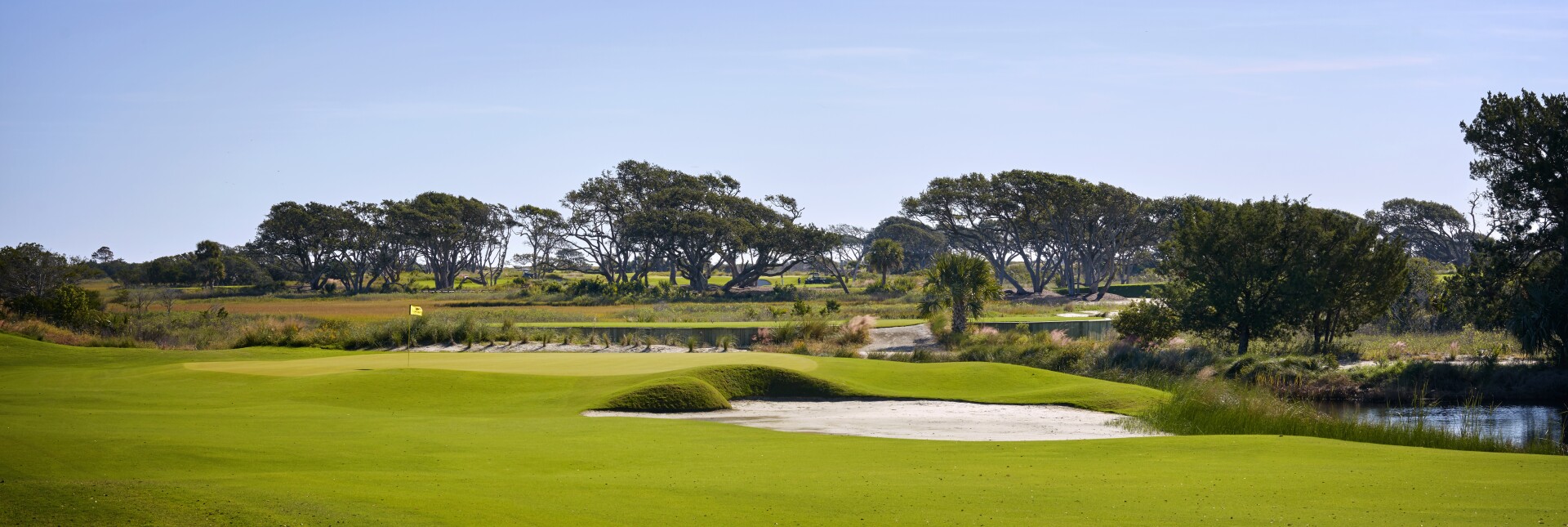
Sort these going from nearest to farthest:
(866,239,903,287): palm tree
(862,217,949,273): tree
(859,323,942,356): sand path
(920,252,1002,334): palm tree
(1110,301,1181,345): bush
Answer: (1110,301,1181,345): bush < (859,323,942,356): sand path < (920,252,1002,334): palm tree < (866,239,903,287): palm tree < (862,217,949,273): tree

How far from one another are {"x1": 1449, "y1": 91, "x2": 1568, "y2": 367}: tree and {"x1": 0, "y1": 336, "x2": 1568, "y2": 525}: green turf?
A: 835 inches

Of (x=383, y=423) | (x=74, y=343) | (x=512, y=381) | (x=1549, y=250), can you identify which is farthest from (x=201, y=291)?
(x=1549, y=250)

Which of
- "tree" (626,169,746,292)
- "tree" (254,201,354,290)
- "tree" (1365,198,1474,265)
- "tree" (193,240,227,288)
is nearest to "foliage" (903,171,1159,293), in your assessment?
"tree" (626,169,746,292)

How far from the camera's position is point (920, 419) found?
21688mm

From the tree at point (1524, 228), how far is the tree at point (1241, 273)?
5208 mm

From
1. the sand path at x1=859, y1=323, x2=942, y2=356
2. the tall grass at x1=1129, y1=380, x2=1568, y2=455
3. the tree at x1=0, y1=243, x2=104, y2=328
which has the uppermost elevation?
the tree at x1=0, y1=243, x2=104, y2=328

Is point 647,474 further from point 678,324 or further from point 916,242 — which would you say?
point 916,242

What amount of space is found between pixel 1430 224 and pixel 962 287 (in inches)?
3421

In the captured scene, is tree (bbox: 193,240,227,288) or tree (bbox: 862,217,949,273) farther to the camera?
tree (bbox: 862,217,949,273)

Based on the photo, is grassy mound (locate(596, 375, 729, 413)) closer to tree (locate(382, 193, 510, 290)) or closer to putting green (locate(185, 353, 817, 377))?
putting green (locate(185, 353, 817, 377))

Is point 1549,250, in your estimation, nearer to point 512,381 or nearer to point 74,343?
A: point 512,381

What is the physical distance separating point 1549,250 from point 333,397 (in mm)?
34857

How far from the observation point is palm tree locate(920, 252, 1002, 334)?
4416cm

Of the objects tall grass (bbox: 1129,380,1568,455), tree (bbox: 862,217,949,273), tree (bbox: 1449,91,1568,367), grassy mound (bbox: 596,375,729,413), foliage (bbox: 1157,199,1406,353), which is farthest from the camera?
tree (bbox: 862,217,949,273)
